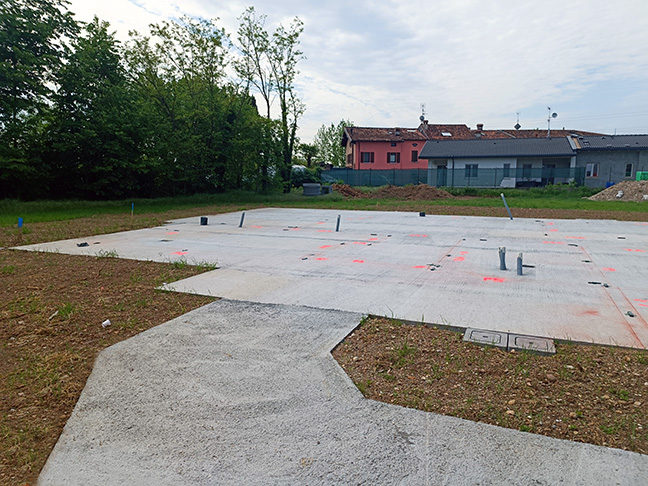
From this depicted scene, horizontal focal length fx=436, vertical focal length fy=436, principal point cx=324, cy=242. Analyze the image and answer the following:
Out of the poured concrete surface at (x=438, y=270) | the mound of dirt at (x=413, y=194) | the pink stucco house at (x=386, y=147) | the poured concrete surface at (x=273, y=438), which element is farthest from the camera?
the pink stucco house at (x=386, y=147)

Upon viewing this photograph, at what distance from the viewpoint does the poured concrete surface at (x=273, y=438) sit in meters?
1.99

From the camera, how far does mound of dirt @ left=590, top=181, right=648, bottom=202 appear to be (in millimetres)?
21219

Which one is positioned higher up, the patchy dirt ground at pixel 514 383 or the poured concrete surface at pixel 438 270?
the poured concrete surface at pixel 438 270

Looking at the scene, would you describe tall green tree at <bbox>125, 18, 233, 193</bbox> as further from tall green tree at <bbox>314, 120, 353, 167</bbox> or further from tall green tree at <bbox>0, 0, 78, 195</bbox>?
tall green tree at <bbox>314, 120, 353, 167</bbox>

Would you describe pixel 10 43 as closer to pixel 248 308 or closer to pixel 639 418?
pixel 248 308

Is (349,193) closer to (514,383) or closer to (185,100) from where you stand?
(185,100)

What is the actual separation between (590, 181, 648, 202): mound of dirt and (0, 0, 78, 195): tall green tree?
2562 centimetres

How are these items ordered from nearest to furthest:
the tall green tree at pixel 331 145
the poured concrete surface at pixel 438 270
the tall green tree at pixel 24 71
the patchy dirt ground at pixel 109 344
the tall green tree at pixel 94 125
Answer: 1. the patchy dirt ground at pixel 109 344
2. the poured concrete surface at pixel 438 270
3. the tall green tree at pixel 24 71
4. the tall green tree at pixel 94 125
5. the tall green tree at pixel 331 145

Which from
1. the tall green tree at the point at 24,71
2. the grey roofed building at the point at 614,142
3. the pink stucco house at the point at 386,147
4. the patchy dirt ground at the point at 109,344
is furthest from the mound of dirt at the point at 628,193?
Result: the tall green tree at the point at 24,71

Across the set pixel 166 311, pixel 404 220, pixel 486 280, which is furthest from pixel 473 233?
pixel 166 311

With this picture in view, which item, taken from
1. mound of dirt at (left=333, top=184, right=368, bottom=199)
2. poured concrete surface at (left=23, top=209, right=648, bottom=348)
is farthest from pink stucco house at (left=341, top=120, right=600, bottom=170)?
poured concrete surface at (left=23, top=209, right=648, bottom=348)

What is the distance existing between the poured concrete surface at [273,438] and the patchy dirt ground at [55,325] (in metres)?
0.14

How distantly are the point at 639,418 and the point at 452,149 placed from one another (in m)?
34.8

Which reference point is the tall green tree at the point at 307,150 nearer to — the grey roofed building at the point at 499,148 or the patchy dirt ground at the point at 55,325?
the grey roofed building at the point at 499,148
